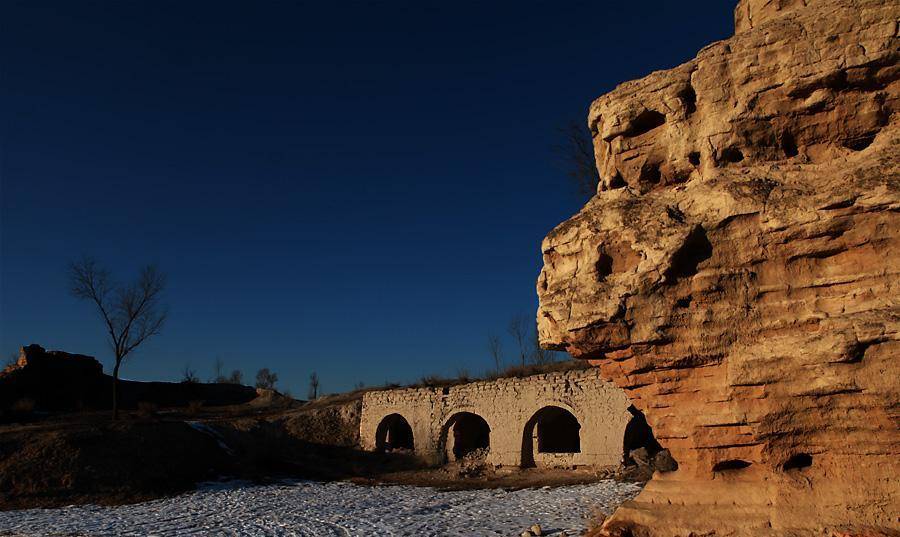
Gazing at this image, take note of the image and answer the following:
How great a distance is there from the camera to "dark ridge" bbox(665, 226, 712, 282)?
17.1ft

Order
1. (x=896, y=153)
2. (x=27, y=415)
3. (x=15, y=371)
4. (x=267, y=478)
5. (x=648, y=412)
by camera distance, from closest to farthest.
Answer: (x=896, y=153) → (x=648, y=412) → (x=267, y=478) → (x=27, y=415) → (x=15, y=371)

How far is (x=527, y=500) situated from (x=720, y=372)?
29.3 ft

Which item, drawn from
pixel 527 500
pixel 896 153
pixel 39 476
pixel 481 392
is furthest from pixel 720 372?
pixel 39 476

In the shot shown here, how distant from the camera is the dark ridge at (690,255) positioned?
5207 millimetres

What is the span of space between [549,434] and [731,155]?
16.0m

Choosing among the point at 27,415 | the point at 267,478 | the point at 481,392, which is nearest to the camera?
the point at 267,478

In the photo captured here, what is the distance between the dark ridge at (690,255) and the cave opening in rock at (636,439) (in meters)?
11.6

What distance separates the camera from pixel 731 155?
5.44 metres

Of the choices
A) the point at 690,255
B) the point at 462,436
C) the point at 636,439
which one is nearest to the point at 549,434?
the point at 636,439

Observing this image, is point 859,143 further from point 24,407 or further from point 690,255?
point 24,407

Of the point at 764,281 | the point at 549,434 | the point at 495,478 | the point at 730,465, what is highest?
the point at 764,281

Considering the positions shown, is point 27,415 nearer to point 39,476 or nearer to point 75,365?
point 75,365

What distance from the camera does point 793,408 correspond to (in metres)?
4.77

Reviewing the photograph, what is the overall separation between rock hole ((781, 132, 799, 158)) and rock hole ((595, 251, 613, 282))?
180 cm
